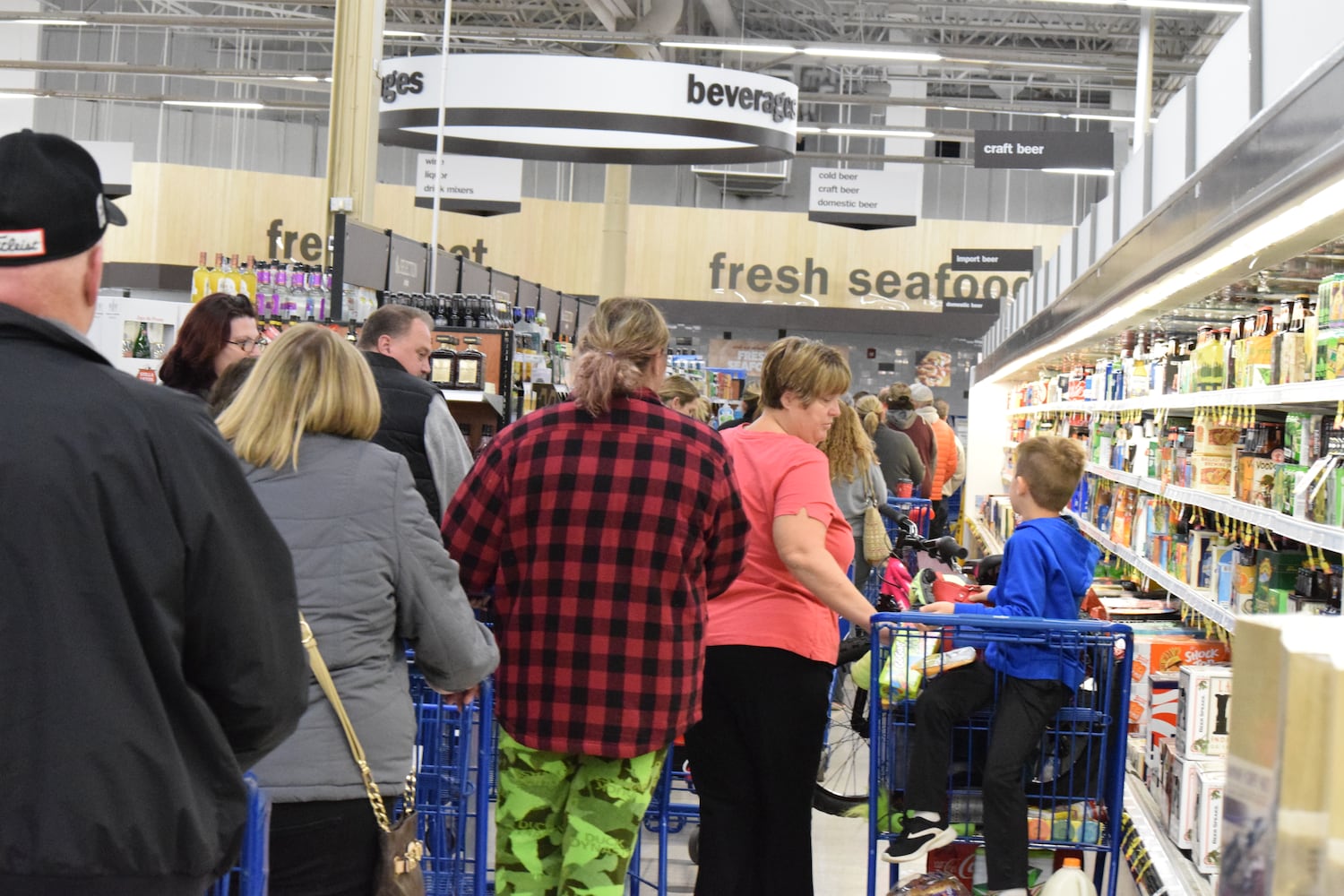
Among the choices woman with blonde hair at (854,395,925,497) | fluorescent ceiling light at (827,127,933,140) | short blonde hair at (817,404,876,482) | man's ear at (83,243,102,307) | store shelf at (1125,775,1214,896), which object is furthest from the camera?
fluorescent ceiling light at (827,127,933,140)

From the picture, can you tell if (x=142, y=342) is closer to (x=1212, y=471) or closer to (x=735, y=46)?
(x=1212, y=471)

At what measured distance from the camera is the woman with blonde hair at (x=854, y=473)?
611cm

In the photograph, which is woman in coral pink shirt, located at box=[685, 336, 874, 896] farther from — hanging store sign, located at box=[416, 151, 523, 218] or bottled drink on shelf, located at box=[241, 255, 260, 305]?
hanging store sign, located at box=[416, 151, 523, 218]

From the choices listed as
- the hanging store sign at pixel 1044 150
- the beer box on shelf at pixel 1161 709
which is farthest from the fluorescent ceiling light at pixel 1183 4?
the beer box on shelf at pixel 1161 709

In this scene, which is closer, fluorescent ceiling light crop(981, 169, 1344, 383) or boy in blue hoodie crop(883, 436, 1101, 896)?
fluorescent ceiling light crop(981, 169, 1344, 383)

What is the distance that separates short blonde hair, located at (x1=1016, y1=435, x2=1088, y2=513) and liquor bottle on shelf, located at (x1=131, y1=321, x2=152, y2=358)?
18.6ft

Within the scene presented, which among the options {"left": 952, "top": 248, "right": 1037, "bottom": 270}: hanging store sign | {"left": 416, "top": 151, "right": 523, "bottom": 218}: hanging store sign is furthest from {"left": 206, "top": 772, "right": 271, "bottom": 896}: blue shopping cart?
{"left": 952, "top": 248, "right": 1037, "bottom": 270}: hanging store sign

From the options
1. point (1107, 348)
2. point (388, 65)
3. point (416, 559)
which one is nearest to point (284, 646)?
point (416, 559)

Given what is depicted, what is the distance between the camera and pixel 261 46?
22297mm

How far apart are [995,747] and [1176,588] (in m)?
1.99

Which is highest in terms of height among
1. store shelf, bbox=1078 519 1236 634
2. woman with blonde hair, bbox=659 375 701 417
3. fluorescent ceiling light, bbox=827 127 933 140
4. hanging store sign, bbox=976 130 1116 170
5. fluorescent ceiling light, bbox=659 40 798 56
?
fluorescent ceiling light, bbox=659 40 798 56

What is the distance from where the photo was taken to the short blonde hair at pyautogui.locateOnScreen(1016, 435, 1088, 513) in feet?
12.7

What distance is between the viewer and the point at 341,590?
245cm

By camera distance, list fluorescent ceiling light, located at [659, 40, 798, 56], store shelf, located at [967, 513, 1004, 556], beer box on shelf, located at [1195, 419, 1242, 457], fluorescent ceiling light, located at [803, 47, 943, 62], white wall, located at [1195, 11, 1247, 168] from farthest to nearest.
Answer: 1. fluorescent ceiling light, located at [659, 40, 798, 56]
2. fluorescent ceiling light, located at [803, 47, 943, 62]
3. store shelf, located at [967, 513, 1004, 556]
4. beer box on shelf, located at [1195, 419, 1242, 457]
5. white wall, located at [1195, 11, 1247, 168]
